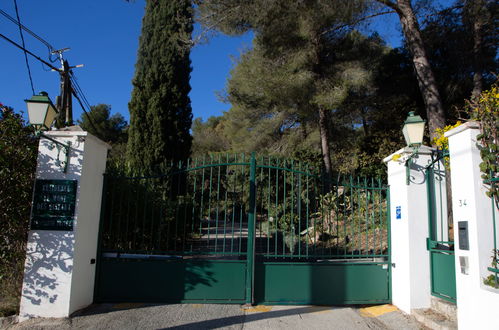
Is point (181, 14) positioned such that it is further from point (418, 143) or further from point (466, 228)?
point (466, 228)

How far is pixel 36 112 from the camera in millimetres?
4098

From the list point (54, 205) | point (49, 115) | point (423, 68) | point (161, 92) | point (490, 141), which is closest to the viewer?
point (490, 141)

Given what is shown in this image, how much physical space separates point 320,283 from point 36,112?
14.4ft

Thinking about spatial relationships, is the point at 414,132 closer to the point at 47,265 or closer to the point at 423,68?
the point at 423,68

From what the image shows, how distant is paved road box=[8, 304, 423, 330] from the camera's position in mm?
4055

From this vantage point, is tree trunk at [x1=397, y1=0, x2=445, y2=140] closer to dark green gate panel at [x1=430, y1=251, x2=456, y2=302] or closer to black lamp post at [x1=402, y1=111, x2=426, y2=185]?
black lamp post at [x1=402, y1=111, x2=426, y2=185]

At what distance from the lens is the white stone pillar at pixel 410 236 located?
14.7 feet

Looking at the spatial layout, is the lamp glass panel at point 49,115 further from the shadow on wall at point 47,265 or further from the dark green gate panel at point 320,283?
the dark green gate panel at point 320,283

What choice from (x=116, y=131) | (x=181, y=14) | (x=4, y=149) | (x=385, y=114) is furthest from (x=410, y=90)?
(x=116, y=131)

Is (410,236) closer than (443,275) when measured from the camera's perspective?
No

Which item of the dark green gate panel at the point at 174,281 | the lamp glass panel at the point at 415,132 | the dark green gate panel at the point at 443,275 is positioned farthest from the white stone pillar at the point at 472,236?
the dark green gate panel at the point at 174,281

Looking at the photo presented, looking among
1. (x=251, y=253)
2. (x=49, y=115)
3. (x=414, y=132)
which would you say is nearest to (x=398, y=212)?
(x=414, y=132)

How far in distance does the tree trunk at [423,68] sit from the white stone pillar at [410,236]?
3506mm

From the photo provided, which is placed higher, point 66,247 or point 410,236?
point 410,236
